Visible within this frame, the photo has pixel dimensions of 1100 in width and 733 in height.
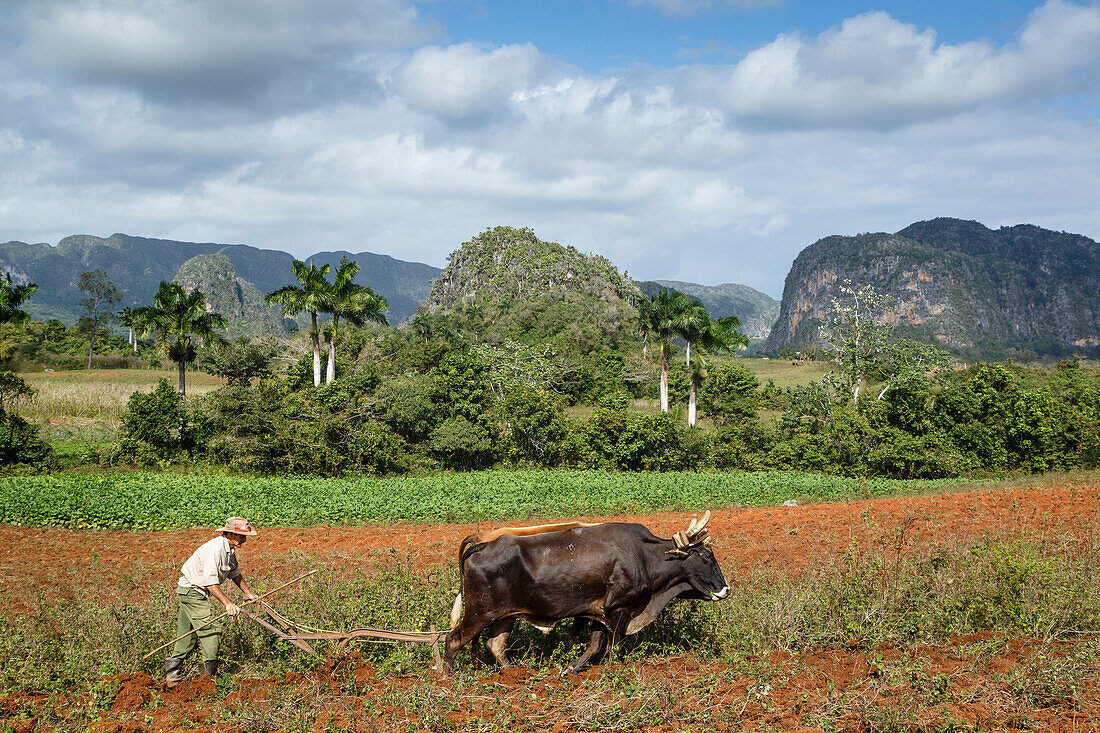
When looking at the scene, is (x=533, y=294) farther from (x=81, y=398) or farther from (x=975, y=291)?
(x=975, y=291)

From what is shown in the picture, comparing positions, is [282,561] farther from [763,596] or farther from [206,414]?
[206,414]

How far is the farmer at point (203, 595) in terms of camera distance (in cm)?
673

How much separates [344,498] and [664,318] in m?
19.0

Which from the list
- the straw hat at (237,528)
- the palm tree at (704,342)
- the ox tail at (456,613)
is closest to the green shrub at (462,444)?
the palm tree at (704,342)

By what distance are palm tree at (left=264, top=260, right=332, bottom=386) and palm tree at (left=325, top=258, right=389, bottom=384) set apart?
14.7 inches

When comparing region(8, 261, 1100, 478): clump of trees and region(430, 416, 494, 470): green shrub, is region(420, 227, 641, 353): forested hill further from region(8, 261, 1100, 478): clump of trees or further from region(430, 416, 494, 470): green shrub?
region(430, 416, 494, 470): green shrub

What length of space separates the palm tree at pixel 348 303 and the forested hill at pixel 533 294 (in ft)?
78.4

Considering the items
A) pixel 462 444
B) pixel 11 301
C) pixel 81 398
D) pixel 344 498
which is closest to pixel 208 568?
pixel 344 498

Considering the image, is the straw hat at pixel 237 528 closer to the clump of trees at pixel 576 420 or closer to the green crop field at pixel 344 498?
the green crop field at pixel 344 498

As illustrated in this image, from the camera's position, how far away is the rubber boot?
21.7ft

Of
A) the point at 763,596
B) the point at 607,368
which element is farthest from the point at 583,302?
the point at 763,596

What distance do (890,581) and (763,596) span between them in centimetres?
139

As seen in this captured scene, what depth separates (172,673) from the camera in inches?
263

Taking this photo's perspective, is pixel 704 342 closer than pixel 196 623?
No
